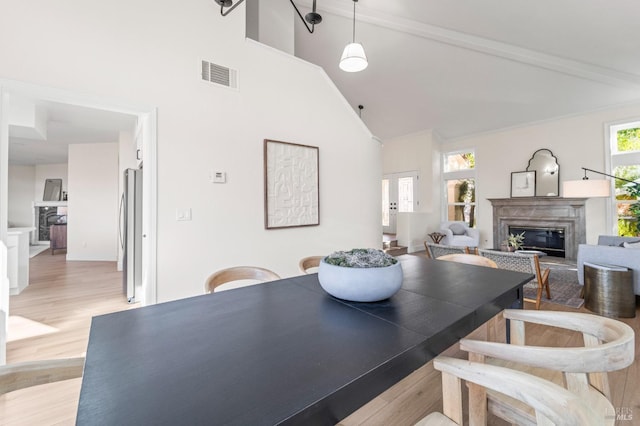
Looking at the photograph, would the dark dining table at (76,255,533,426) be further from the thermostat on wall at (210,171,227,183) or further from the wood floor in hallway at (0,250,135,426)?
the thermostat on wall at (210,171,227,183)

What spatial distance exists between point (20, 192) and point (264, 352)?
38.4 ft

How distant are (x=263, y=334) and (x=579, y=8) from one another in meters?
4.94

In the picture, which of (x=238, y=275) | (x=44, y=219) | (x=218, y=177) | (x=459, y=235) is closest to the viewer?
(x=238, y=275)

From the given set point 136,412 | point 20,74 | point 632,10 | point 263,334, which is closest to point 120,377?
point 136,412

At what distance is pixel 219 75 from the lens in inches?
115

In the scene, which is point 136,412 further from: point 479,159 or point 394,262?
A: point 479,159

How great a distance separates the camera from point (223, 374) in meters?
0.73

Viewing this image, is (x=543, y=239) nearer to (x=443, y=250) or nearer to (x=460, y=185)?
(x=460, y=185)

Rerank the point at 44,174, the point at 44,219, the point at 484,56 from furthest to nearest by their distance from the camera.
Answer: the point at 44,174, the point at 44,219, the point at 484,56

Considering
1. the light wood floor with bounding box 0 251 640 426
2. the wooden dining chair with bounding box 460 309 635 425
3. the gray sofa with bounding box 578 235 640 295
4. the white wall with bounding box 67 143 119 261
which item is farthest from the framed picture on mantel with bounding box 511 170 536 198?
the white wall with bounding box 67 143 119 261

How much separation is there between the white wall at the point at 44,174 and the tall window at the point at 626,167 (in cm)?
1363

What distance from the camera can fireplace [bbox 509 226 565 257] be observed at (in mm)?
6066

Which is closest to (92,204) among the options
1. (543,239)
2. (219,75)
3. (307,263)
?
(219,75)

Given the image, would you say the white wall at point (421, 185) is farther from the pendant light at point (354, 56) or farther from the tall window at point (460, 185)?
the pendant light at point (354, 56)
